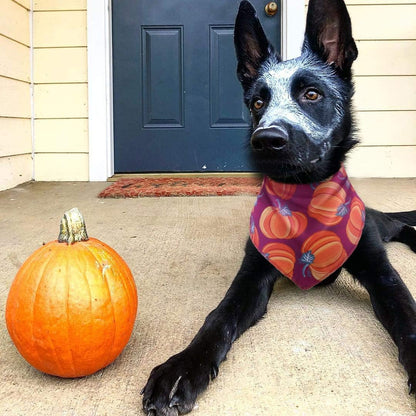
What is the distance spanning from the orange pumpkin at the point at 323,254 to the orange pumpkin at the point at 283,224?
2.1 inches

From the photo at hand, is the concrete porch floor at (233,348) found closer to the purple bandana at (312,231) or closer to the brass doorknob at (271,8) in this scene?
the purple bandana at (312,231)

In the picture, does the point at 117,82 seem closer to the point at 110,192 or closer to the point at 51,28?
the point at 51,28

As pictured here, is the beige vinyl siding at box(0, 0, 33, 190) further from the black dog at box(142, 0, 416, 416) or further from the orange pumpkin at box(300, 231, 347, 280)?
the orange pumpkin at box(300, 231, 347, 280)

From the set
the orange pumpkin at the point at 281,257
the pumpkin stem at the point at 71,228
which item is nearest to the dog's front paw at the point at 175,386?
the pumpkin stem at the point at 71,228

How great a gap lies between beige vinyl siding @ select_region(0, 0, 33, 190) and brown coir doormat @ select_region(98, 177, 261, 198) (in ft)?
2.83

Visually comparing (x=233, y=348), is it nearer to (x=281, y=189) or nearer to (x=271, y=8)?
(x=281, y=189)

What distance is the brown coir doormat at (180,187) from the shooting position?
3.52 m

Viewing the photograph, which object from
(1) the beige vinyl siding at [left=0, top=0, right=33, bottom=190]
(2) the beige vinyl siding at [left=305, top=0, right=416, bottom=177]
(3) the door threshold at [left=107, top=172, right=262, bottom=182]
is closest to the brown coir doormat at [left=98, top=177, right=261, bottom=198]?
(3) the door threshold at [left=107, top=172, right=262, bottom=182]

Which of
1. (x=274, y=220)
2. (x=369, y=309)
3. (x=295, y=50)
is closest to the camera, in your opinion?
(x=369, y=309)

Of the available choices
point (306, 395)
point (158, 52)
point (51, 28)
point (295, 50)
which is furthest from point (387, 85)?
point (306, 395)

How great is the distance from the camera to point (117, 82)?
4.29m

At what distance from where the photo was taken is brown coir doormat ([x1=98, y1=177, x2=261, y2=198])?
3.52 m

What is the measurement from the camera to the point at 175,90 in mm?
4297

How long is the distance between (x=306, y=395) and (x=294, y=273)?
63cm
